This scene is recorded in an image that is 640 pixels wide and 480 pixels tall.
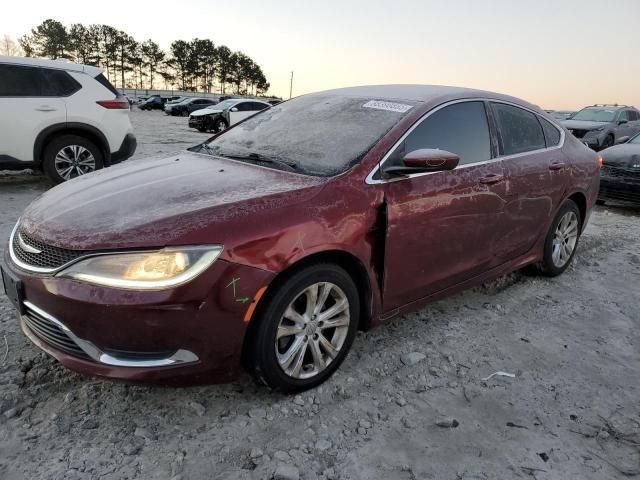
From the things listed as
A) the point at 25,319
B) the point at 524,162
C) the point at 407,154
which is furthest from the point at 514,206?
the point at 25,319

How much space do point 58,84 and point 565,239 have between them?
21.5 ft

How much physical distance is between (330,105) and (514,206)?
1477 millimetres

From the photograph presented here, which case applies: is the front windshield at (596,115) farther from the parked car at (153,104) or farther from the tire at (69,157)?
the parked car at (153,104)

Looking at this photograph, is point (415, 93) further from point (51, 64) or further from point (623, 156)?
point (623, 156)

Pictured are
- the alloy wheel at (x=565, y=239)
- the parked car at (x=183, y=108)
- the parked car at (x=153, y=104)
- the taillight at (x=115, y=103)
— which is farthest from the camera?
the parked car at (x=153, y=104)

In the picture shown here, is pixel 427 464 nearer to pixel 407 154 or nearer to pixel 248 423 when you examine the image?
pixel 248 423

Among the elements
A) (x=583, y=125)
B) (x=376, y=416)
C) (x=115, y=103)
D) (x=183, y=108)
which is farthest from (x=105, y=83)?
(x=183, y=108)

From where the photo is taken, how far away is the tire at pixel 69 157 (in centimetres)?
680

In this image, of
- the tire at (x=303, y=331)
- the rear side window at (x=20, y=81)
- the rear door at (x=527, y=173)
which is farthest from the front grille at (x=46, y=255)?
the rear side window at (x=20, y=81)

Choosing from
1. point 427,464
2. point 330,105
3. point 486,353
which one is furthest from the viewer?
point 330,105

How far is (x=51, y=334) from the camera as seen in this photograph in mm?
2234

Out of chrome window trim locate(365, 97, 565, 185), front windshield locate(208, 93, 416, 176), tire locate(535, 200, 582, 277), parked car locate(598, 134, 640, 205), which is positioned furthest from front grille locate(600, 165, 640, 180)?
front windshield locate(208, 93, 416, 176)

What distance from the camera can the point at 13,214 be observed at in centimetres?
565

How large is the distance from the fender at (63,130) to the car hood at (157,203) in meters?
4.40
